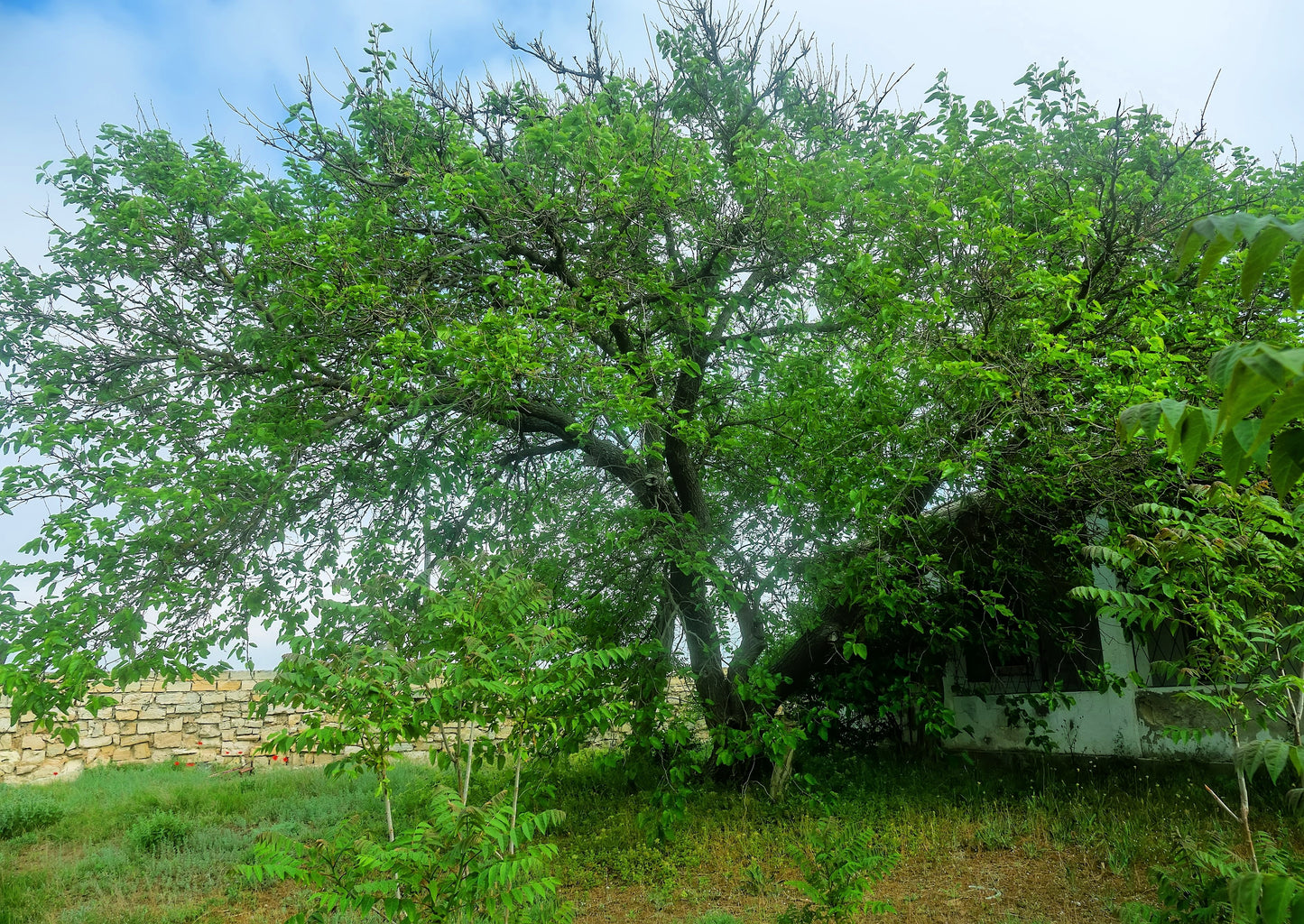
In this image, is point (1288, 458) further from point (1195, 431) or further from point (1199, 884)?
point (1199, 884)

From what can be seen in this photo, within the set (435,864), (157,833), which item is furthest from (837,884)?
(157,833)

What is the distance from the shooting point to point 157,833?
30.5 feet

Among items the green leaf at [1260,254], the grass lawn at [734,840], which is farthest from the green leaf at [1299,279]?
the grass lawn at [734,840]

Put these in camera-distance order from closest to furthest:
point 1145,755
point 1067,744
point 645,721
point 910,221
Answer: point 910,221, point 645,721, point 1145,755, point 1067,744

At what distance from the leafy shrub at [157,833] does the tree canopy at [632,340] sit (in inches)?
131

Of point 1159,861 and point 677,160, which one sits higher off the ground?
point 677,160

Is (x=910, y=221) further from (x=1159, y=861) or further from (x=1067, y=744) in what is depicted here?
(x=1067, y=744)

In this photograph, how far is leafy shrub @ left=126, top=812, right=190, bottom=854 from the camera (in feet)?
29.9

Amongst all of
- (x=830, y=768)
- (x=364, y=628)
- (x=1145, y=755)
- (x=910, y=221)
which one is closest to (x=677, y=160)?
(x=910, y=221)

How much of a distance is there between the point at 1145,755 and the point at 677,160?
925 centimetres

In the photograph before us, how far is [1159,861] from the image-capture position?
7.13 metres

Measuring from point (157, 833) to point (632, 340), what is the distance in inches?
313

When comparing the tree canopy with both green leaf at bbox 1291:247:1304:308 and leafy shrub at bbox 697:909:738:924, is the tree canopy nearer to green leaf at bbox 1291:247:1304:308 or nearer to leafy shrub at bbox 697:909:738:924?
leafy shrub at bbox 697:909:738:924

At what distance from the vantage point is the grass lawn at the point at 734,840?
7.04 metres
